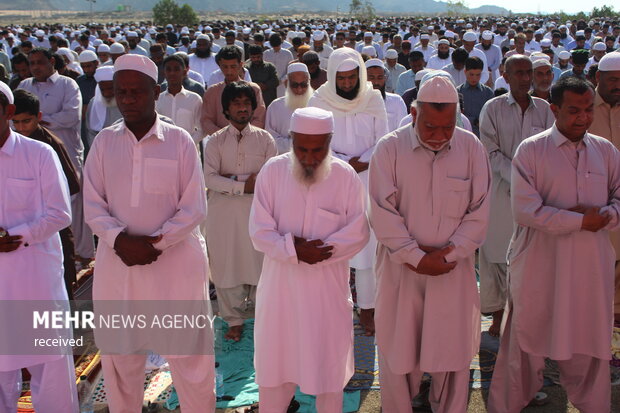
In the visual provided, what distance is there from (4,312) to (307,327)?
153cm

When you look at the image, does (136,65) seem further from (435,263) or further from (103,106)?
(103,106)

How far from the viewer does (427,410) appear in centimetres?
374

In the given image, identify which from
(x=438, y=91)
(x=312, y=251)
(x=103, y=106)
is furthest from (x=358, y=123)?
(x=103, y=106)

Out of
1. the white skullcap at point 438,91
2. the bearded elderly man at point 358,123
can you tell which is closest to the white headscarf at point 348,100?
the bearded elderly man at point 358,123

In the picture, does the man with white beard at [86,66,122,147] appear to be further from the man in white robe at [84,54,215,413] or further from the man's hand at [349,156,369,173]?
the man in white robe at [84,54,215,413]

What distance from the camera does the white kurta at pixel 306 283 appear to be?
312 centimetres

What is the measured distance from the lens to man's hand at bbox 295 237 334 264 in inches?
119

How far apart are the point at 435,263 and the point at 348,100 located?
193 centimetres

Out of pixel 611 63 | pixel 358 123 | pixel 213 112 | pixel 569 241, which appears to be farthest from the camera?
pixel 213 112

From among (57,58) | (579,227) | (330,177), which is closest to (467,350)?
(579,227)

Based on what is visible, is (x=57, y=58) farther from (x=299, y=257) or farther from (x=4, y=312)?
Result: (x=299, y=257)

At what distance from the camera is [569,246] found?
11.1ft

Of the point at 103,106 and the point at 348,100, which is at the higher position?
the point at 348,100

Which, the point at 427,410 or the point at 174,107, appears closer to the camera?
the point at 427,410
